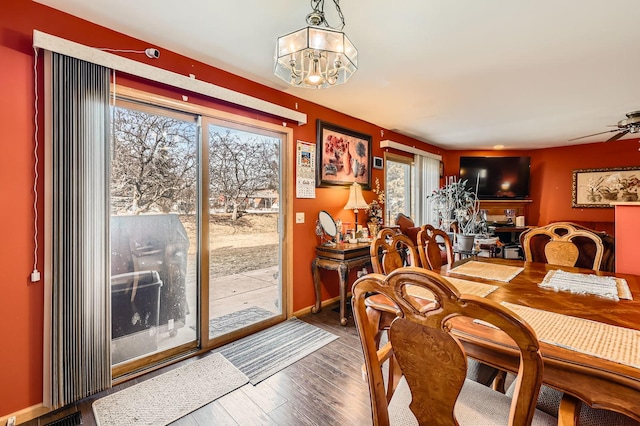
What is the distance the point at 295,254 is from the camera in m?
3.26

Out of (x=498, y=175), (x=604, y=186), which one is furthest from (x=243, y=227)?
(x=604, y=186)

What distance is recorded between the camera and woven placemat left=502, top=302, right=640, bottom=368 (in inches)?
37.1

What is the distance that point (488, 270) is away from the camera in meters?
2.04

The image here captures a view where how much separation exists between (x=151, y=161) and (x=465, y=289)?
2.36 m

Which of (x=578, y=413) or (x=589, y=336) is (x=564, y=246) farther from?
(x=578, y=413)

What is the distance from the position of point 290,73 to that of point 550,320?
1.76 meters

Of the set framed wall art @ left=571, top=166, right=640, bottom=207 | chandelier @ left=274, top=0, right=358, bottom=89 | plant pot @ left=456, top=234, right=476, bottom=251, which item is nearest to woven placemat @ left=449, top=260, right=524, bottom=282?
plant pot @ left=456, top=234, right=476, bottom=251

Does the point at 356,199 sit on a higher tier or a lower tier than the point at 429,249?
higher

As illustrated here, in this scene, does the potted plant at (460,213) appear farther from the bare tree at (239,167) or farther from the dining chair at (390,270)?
the bare tree at (239,167)

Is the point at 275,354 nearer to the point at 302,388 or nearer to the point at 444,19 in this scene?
the point at 302,388

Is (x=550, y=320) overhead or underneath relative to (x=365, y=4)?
underneath

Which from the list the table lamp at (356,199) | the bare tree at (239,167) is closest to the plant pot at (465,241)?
the table lamp at (356,199)

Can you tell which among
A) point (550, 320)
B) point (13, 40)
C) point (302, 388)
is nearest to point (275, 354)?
point (302, 388)

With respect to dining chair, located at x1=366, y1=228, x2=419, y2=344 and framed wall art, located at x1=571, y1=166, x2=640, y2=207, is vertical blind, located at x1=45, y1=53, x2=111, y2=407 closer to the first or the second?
dining chair, located at x1=366, y1=228, x2=419, y2=344
